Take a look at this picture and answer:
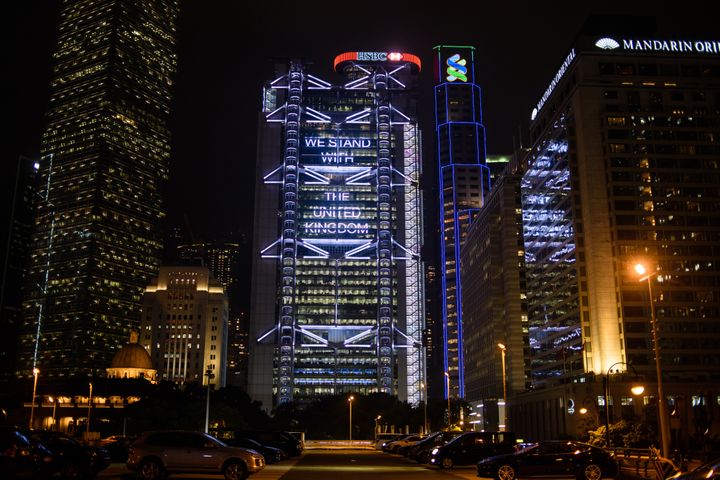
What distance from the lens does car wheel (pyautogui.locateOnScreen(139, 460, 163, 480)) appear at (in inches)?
1140

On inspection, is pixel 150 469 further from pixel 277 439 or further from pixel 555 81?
pixel 555 81

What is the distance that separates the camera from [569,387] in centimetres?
12306

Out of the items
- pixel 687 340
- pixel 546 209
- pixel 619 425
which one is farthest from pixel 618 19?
pixel 619 425

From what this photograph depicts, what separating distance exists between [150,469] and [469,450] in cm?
1869

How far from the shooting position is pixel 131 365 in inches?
7190

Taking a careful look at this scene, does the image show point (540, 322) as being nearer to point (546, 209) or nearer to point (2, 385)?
point (546, 209)

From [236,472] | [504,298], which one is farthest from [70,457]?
[504,298]

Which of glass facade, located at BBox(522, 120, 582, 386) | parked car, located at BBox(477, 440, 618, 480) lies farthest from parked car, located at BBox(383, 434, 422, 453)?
glass facade, located at BBox(522, 120, 582, 386)

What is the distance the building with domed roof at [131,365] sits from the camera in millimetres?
180875

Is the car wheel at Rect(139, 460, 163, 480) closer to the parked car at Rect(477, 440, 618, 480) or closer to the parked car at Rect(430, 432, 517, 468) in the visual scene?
the parked car at Rect(477, 440, 618, 480)

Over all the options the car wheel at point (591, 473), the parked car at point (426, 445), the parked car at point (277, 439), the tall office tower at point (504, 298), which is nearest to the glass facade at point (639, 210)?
the tall office tower at point (504, 298)

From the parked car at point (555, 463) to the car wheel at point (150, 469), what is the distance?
13.5 metres

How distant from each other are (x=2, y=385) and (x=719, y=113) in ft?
489

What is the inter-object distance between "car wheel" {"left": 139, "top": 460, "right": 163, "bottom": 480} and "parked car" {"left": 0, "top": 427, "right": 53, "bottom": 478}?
4155 mm
